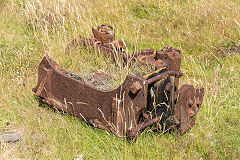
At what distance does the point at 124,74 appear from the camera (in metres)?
3.92

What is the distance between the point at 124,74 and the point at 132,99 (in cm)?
110

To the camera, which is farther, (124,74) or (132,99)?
(124,74)

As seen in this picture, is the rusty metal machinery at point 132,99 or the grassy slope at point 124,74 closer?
the rusty metal machinery at point 132,99

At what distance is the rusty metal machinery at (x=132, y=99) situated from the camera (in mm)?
2857

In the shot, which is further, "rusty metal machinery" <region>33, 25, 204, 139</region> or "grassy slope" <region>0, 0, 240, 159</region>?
"grassy slope" <region>0, 0, 240, 159</region>

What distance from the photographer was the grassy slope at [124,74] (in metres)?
3.02

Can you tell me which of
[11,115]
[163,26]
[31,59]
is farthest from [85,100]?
[163,26]

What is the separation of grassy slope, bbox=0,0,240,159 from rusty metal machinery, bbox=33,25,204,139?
14 cm

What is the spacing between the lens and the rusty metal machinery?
2.86 metres

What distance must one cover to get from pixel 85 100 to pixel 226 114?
1.72 meters

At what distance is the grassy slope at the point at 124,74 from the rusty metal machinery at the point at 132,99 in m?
0.14

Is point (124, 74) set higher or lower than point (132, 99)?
lower

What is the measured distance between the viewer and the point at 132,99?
2.85 metres

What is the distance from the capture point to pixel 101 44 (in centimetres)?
467
